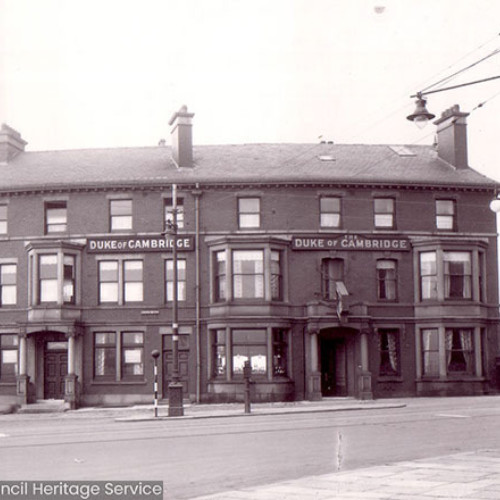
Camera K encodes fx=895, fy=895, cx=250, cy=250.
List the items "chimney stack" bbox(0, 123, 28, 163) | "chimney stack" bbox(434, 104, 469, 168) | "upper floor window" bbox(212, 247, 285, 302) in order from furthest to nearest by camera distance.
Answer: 1. "chimney stack" bbox(0, 123, 28, 163)
2. "chimney stack" bbox(434, 104, 469, 168)
3. "upper floor window" bbox(212, 247, 285, 302)

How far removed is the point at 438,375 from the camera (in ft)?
122

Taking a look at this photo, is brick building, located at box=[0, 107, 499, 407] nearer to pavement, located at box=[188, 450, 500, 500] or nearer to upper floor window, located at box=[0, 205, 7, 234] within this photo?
upper floor window, located at box=[0, 205, 7, 234]

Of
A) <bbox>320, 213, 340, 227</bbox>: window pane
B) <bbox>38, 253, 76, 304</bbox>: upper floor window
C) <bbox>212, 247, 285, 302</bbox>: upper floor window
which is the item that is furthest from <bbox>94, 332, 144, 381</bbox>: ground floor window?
<bbox>320, 213, 340, 227</bbox>: window pane

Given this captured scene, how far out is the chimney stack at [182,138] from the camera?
38531mm

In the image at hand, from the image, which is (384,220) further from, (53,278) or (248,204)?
(53,278)

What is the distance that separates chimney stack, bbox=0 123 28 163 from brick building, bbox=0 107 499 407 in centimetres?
306

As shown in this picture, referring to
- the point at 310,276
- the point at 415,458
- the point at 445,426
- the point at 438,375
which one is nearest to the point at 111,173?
the point at 310,276

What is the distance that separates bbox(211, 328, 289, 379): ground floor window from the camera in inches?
1412

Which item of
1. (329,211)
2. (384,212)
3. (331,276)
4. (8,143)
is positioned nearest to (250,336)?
(331,276)

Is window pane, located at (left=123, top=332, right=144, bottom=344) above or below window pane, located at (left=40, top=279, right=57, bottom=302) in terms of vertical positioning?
below

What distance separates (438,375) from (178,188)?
1330 cm

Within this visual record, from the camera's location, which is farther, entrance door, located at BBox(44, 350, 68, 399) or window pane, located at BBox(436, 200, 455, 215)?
window pane, located at BBox(436, 200, 455, 215)

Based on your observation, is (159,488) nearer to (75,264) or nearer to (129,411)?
(129,411)

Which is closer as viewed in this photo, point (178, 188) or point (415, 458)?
point (415, 458)
